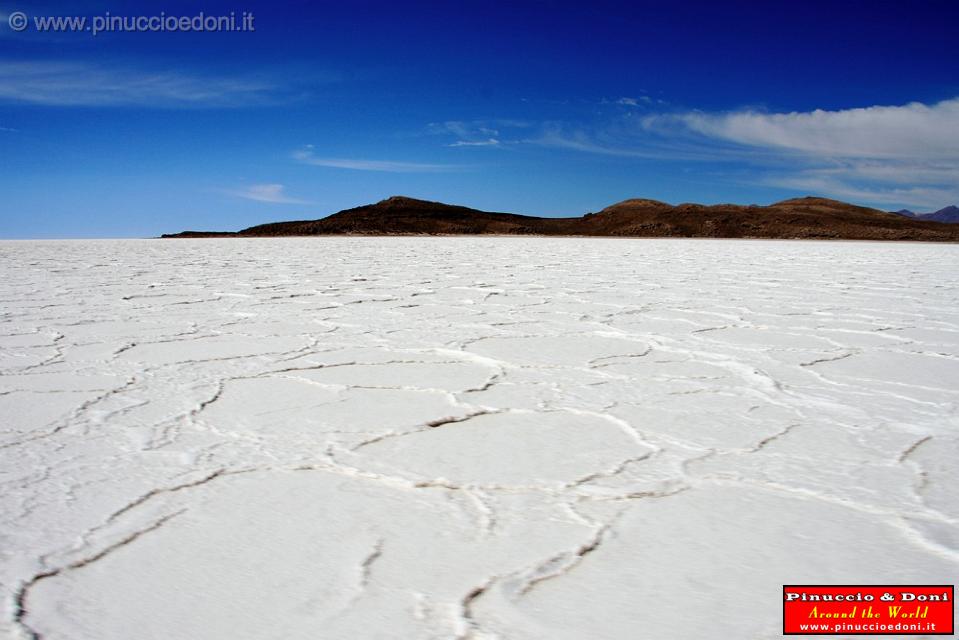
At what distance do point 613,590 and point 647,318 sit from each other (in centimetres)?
268

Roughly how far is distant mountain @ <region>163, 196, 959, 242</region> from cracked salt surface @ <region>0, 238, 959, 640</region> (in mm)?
35427

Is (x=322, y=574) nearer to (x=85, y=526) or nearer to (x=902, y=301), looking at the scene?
(x=85, y=526)

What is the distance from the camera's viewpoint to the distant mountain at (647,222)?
3750 cm

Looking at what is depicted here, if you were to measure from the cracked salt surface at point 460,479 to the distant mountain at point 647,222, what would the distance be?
3543cm

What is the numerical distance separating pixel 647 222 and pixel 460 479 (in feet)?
134

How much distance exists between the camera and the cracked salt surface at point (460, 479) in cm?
94

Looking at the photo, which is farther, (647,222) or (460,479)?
(647,222)

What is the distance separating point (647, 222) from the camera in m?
40.7

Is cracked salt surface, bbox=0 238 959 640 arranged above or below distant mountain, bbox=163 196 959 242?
below

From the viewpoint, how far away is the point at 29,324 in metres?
3.22

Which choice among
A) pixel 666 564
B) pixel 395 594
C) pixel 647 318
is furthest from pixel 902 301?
pixel 395 594

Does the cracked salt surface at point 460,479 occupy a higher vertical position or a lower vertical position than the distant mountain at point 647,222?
lower

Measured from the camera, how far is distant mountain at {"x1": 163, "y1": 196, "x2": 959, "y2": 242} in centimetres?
3750

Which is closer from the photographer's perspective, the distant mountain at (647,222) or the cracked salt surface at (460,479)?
the cracked salt surface at (460,479)
